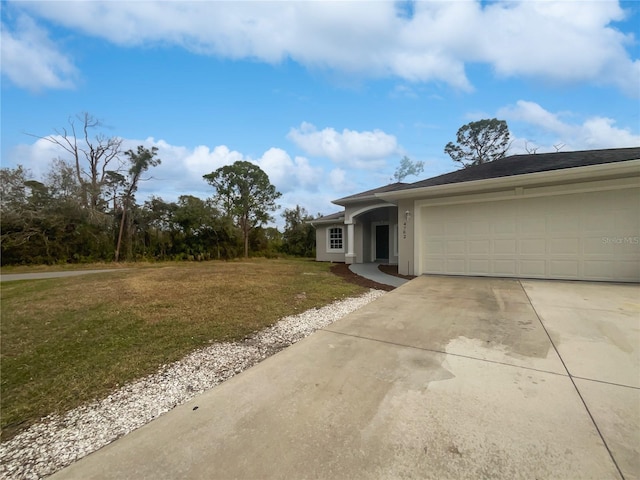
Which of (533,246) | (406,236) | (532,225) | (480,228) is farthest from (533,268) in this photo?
(406,236)

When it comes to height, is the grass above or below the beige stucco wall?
below

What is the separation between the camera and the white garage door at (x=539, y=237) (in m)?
6.20

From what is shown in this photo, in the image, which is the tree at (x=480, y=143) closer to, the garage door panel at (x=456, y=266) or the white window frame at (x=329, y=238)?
the white window frame at (x=329, y=238)

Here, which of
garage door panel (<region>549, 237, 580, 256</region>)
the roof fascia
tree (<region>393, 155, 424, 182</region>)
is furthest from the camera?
tree (<region>393, 155, 424, 182</region>)

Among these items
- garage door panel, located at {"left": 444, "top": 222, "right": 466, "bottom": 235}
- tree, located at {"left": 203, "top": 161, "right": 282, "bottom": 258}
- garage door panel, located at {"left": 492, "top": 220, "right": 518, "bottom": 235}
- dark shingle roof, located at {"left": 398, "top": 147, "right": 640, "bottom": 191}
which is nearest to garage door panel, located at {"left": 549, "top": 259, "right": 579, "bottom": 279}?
garage door panel, located at {"left": 492, "top": 220, "right": 518, "bottom": 235}

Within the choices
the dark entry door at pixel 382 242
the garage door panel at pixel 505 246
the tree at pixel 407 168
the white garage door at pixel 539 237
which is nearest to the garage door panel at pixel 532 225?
the white garage door at pixel 539 237

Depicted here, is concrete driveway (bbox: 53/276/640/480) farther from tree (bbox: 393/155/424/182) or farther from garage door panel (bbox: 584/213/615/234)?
tree (bbox: 393/155/424/182)

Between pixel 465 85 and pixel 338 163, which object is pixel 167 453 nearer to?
pixel 465 85

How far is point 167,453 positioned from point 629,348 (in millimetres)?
4256

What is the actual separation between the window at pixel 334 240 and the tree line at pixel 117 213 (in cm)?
530

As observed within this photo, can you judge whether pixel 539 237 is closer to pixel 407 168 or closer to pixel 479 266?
pixel 479 266

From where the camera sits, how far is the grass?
2500 millimetres

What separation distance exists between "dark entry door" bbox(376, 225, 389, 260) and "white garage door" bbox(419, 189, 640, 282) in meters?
5.66

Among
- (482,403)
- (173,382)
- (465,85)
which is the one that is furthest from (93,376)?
(465,85)
